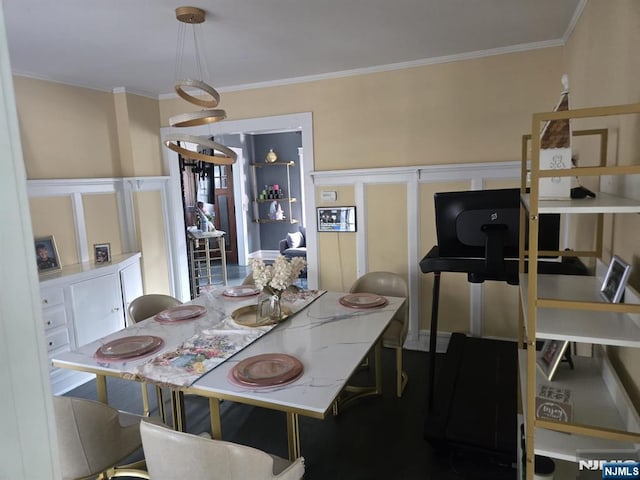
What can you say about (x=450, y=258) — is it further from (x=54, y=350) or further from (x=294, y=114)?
(x=54, y=350)

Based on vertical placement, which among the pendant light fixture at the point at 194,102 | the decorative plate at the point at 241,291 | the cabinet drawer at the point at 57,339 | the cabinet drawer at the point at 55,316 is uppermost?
the pendant light fixture at the point at 194,102

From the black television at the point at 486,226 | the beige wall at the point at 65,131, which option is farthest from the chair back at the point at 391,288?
the beige wall at the point at 65,131

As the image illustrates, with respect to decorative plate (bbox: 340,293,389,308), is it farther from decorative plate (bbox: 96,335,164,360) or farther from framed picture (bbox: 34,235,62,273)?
framed picture (bbox: 34,235,62,273)

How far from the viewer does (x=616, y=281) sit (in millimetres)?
1288

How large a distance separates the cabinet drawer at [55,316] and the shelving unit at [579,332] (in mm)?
3319

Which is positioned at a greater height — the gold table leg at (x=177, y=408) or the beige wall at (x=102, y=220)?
the beige wall at (x=102, y=220)

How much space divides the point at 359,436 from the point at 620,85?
7.39ft

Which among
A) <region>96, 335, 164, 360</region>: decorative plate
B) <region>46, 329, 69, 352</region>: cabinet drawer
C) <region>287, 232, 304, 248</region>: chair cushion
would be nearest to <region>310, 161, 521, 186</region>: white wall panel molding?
<region>96, 335, 164, 360</region>: decorative plate

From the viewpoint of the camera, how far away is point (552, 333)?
1156 mm

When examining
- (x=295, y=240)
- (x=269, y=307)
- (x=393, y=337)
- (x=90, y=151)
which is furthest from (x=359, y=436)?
(x=295, y=240)

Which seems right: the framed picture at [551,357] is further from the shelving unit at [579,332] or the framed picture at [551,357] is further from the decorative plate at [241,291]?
the decorative plate at [241,291]

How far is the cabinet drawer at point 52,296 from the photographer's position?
321cm

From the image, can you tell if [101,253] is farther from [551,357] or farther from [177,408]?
[551,357]

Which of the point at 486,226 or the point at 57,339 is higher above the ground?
the point at 486,226
